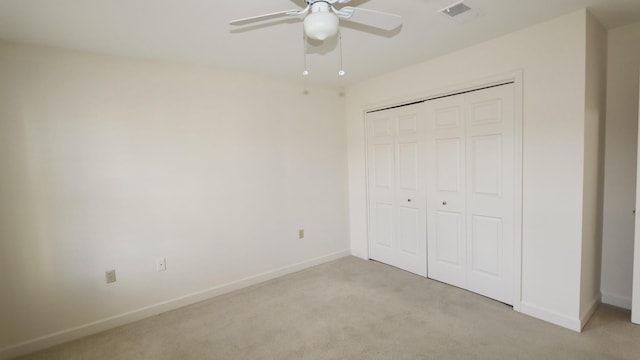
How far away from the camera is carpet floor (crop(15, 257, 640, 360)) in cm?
212

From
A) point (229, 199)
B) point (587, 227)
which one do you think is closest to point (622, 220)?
point (587, 227)

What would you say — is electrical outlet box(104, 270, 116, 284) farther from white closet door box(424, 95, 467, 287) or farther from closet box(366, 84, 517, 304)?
white closet door box(424, 95, 467, 287)

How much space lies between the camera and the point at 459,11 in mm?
2076

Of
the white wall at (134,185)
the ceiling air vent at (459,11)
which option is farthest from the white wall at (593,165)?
the white wall at (134,185)

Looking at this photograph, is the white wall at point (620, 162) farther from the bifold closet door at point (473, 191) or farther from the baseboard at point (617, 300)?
the bifold closet door at point (473, 191)

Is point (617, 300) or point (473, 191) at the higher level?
point (473, 191)

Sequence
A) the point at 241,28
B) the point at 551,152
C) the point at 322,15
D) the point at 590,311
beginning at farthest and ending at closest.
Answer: the point at 590,311 → the point at 551,152 → the point at 241,28 → the point at 322,15

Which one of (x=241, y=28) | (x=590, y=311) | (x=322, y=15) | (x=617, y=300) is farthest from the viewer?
(x=617, y=300)

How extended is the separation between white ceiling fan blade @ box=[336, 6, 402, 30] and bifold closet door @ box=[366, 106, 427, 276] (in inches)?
63.7

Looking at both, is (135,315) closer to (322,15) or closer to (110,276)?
(110,276)

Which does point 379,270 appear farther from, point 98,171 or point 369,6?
point 98,171

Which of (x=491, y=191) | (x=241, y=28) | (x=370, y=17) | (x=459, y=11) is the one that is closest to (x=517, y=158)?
(x=491, y=191)

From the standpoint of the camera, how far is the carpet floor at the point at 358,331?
6.96 ft

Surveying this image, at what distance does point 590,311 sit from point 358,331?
1887 millimetres
